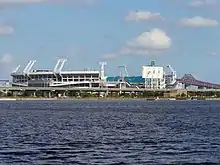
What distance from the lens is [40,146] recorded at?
37312 millimetres

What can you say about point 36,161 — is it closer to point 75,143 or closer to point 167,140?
point 75,143

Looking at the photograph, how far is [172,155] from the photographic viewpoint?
106 feet

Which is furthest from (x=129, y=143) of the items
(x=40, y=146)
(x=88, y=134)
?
(x=88, y=134)

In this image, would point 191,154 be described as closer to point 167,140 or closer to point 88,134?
point 167,140

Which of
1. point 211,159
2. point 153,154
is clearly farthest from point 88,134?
point 211,159

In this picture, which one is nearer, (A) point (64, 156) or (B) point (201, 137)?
(A) point (64, 156)

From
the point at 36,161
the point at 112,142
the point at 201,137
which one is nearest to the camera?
the point at 36,161

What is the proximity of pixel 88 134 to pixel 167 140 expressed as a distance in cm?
886

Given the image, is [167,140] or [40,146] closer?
[40,146]

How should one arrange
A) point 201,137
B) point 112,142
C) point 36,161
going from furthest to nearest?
point 201,137 < point 112,142 < point 36,161

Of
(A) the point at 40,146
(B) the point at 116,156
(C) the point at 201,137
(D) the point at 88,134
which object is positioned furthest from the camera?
(D) the point at 88,134

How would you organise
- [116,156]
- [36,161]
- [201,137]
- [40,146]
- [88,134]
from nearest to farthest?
[36,161], [116,156], [40,146], [201,137], [88,134]

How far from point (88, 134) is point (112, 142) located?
811cm

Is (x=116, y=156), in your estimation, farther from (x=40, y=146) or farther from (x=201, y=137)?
(x=201, y=137)
